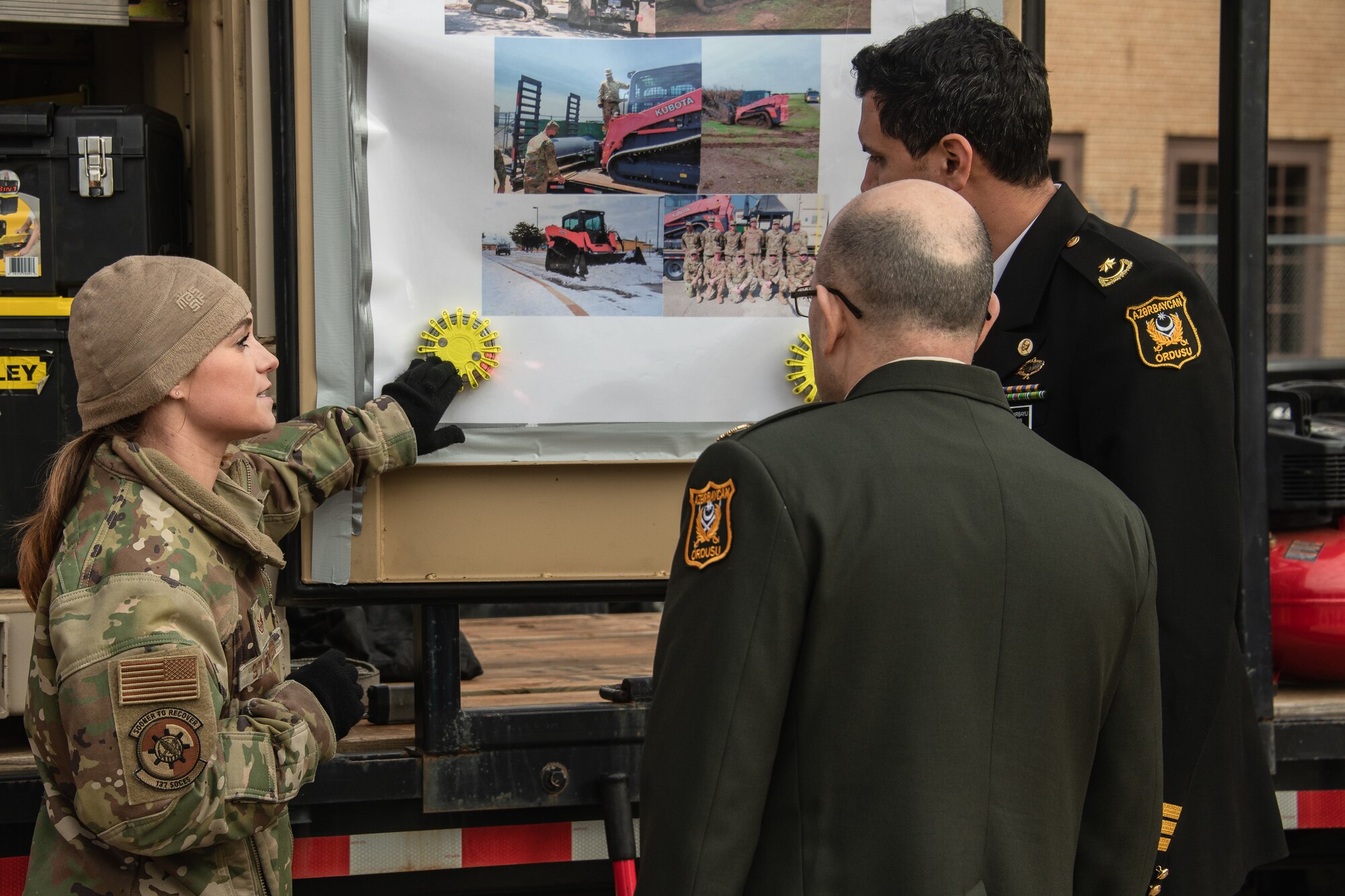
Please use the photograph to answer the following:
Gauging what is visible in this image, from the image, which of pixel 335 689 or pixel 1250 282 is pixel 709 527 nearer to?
pixel 335 689

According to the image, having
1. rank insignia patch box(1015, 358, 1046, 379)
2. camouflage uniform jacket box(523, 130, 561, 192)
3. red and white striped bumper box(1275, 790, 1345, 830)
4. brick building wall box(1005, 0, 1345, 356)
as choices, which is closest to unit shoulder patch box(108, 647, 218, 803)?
camouflage uniform jacket box(523, 130, 561, 192)

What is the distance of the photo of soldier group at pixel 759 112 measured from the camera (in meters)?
2.46

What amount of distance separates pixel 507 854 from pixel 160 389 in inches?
42.5

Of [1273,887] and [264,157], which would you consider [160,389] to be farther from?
[1273,887]

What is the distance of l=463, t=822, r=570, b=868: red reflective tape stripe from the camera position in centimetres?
249

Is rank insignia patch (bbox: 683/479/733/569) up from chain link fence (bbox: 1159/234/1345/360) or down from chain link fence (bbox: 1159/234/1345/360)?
down

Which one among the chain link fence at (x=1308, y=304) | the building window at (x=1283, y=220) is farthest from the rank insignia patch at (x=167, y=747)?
the chain link fence at (x=1308, y=304)

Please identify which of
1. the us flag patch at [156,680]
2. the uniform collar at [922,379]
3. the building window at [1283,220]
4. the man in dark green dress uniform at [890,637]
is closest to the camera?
the man in dark green dress uniform at [890,637]

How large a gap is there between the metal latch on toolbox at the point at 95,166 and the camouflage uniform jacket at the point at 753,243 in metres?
1.14

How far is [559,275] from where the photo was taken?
8.07 ft

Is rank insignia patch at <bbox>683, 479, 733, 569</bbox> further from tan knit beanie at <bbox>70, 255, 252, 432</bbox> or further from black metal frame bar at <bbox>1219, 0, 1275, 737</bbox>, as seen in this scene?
black metal frame bar at <bbox>1219, 0, 1275, 737</bbox>

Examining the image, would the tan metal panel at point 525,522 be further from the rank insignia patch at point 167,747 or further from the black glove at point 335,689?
the rank insignia patch at point 167,747

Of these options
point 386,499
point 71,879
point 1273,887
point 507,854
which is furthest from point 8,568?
point 1273,887

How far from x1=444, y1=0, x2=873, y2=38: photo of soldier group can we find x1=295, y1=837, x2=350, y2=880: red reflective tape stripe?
1401 mm
